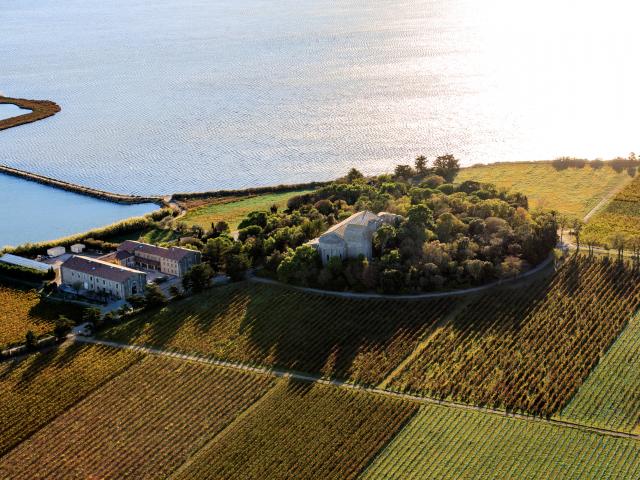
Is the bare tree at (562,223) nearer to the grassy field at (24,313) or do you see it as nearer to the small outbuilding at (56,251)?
the grassy field at (24,313)

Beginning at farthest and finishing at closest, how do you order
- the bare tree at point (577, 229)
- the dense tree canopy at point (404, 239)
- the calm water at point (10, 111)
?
1. the calm water at point (10, 111)
2. the bare tree at point (577, 229)
3. the dense tree canopy at point (404, 239)

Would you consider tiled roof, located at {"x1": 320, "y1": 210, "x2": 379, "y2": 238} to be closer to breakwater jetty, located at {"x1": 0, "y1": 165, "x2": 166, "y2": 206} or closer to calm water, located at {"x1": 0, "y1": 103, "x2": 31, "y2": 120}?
breakwater jetty, located at {"x1": 0, "y1": 165, "x2": 166, "y2": 206}

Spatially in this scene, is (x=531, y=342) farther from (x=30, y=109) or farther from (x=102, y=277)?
(x=30, y=109)

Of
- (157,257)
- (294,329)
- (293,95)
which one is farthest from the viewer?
(293,95)

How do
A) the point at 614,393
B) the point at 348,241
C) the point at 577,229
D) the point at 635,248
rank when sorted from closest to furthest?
1. the point at 614,393
2. the point at 348,241
3. the point at 635,248
4. the point at 577,229

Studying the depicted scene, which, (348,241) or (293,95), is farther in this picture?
(293,95)

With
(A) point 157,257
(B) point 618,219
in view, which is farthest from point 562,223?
(A) point 157,257

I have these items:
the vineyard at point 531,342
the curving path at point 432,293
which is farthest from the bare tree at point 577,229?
the curving path at point 432,293
